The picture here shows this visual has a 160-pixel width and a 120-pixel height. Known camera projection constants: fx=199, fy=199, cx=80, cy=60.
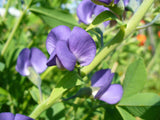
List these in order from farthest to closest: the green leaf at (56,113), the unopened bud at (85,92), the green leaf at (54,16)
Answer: the green leaf at (54,16)
the green leaf at (56,113)
the unopened bud at (85,92)

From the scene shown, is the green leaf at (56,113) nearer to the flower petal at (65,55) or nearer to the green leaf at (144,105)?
the green leaf at (144,105)

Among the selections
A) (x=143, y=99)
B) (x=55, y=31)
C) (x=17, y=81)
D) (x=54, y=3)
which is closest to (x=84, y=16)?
(x=55, y=31)

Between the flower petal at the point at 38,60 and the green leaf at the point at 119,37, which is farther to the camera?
the flower petal at the point at 38,60

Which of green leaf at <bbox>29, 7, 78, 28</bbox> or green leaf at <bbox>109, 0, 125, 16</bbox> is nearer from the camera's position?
green leaf at <bbox>109, 0, 125, 16</bbox>

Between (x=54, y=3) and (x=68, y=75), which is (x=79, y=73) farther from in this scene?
(x=54, y=3)

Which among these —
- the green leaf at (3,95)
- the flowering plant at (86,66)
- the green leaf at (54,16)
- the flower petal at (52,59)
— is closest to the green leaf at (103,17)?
the flowering plant at (86,66)

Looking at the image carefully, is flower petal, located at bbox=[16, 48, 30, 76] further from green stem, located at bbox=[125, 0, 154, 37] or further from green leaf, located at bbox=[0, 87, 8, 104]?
green stem, located at bbox=[125, 0, 154, 37]

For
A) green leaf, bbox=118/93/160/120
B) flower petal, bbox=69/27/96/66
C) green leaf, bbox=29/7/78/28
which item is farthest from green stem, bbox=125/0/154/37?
green leaf, bbox=29/7/78/28
